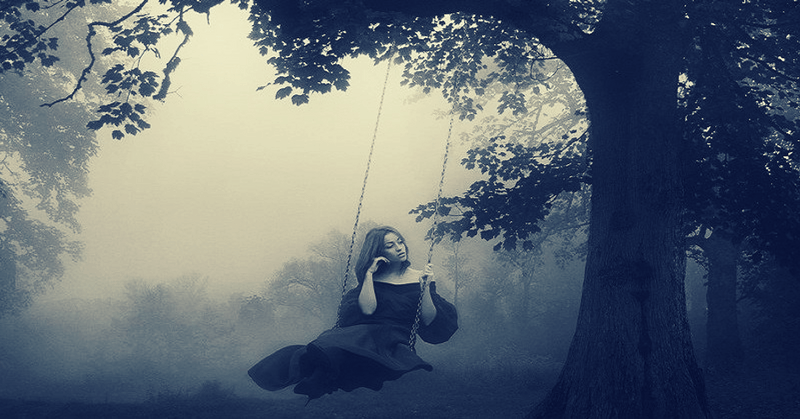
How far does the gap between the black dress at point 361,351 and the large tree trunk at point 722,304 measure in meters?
13.5

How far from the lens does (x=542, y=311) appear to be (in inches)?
1069

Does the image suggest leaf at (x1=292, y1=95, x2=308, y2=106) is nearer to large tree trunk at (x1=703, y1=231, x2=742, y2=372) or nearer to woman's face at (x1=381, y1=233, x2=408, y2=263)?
woman's face at (x1=381, y1=233, x2=408, y2=263)

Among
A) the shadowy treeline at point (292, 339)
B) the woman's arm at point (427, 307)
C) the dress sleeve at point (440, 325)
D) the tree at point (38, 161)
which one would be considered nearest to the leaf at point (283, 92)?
the woman's arm at point (427, 307)

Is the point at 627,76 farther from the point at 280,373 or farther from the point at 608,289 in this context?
the point at 280,373

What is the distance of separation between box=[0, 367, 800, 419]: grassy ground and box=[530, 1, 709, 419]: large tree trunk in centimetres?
740

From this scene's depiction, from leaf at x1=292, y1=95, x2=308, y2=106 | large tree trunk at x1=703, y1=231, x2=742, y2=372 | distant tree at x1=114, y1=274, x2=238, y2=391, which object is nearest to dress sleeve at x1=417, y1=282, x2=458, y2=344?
leaf at x1=292, y1=95, x2=308, y2=106

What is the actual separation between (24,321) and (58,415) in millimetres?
18682

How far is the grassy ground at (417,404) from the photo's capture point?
12.3 m

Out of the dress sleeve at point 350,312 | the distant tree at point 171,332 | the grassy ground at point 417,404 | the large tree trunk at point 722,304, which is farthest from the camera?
the distant tree at point 171,332

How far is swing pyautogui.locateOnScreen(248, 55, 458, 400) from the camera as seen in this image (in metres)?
4.89

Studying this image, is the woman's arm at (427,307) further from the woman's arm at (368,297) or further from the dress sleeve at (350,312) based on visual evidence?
the dress sleeve at (350,312)

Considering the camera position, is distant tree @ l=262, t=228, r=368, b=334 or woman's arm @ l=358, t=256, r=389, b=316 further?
distant tree @ l=262, t=228, r=368, b=334

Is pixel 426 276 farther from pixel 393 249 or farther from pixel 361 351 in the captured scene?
pixel 361 351

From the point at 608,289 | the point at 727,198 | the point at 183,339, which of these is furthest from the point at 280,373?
the point at 183,339
